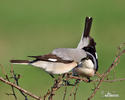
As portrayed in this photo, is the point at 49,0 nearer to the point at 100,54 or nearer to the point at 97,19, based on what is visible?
the point at 97,19

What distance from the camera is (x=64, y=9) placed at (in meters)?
15.2

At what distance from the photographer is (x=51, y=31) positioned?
12.6 m

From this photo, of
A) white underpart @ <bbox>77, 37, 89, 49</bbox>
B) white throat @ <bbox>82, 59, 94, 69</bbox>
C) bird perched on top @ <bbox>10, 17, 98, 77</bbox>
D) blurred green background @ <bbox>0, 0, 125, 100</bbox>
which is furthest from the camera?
blurred green background @ <bbox>0, 0, 125, 100</bbox>

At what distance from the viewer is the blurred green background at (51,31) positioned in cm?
789

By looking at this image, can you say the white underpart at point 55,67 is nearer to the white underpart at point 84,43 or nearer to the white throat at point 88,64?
the white throat at point 88,64

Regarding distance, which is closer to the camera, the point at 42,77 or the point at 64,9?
the point at 42,77

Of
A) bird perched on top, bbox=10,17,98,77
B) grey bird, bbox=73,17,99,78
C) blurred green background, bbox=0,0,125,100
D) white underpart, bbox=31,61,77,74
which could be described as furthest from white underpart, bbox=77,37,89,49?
blurred green background, bbox=0,0,125,100

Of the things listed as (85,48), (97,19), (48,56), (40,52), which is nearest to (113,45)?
(40,52)

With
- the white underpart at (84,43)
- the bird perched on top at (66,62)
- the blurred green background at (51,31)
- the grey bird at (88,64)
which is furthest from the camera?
the blurred green background at (51,31)

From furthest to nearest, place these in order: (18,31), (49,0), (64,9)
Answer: (49,0) → (64,9) → (18,31)

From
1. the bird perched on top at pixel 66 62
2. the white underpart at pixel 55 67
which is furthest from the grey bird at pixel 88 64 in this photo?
the white underpart at pixel 55 67

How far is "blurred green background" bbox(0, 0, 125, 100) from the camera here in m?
7.89

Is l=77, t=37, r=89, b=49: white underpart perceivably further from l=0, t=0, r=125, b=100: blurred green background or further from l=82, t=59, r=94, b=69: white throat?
l=0, t=0, r=125, b=100: blurred green background

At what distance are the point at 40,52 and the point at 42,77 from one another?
203 cm
